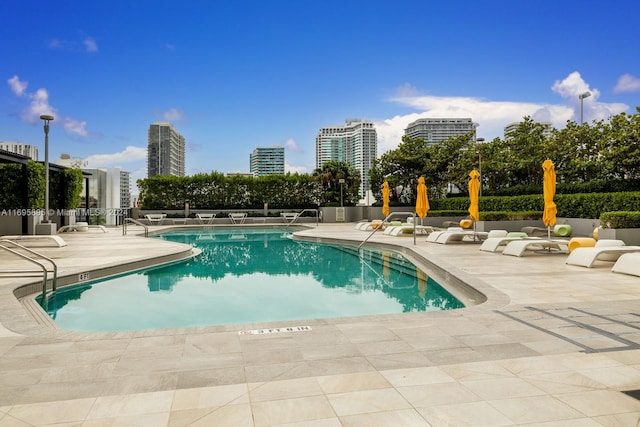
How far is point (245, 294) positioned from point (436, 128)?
52.4 metres

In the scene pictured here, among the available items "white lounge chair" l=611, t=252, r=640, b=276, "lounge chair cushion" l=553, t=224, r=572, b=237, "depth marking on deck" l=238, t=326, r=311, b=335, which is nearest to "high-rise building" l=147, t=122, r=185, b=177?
"lounge chair cushion" l=553, t=224, r=572, b=237

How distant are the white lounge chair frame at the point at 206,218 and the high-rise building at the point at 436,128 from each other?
32002mm

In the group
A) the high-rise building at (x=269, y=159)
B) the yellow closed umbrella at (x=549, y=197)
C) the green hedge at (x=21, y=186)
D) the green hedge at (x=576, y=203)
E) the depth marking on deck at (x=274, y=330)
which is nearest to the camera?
the depth marking on deck at (x=274, y=330)

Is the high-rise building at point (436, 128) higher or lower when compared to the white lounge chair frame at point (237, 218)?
higher

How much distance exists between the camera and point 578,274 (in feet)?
26.4

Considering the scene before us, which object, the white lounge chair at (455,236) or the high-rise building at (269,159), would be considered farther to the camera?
the high-rise building at (269,159)

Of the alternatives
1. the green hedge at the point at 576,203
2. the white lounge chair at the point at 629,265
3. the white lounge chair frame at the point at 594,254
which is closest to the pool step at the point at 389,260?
the white lounge chair frame at the point at 594,254

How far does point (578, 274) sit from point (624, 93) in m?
23.7

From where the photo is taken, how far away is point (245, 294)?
26.5ft

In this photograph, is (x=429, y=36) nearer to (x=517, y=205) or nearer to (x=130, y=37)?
(x=517, y=205)

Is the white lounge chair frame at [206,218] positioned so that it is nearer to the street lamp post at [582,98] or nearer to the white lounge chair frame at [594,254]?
the street lamp post at [582,98]

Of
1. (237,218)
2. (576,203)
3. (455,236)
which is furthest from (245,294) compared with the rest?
(237,218)

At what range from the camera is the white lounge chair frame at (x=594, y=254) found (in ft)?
28.8

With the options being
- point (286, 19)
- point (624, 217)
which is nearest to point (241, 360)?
point (624, 217)
